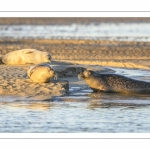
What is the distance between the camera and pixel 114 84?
11.6 m

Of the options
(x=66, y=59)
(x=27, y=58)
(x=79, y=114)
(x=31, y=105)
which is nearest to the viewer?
(x=79, y=114)

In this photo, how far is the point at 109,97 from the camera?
11047 millimetres

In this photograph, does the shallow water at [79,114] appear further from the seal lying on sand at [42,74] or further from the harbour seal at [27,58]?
the harbour seal at [27,58]

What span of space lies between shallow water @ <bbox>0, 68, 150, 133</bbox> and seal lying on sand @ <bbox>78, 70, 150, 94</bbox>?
0.25 meters

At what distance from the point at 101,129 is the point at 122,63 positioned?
327 inches

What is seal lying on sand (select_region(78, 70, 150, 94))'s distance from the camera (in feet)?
37.9

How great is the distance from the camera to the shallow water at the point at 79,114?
837 centimetres

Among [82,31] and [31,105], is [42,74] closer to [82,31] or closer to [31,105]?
[31,105]

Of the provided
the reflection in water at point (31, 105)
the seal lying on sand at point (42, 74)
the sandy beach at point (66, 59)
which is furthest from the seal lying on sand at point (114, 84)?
the reflection in water at point (31, 105)

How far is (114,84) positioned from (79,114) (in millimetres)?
2414

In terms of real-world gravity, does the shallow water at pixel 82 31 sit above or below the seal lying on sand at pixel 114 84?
above

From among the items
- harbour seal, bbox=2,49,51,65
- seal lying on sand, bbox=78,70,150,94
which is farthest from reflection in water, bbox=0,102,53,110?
harbour seal, bbox=2,49,51,65

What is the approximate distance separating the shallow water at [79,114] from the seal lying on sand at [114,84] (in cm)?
25

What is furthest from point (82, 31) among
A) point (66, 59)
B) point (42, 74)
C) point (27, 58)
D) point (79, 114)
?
point (79, 114)
